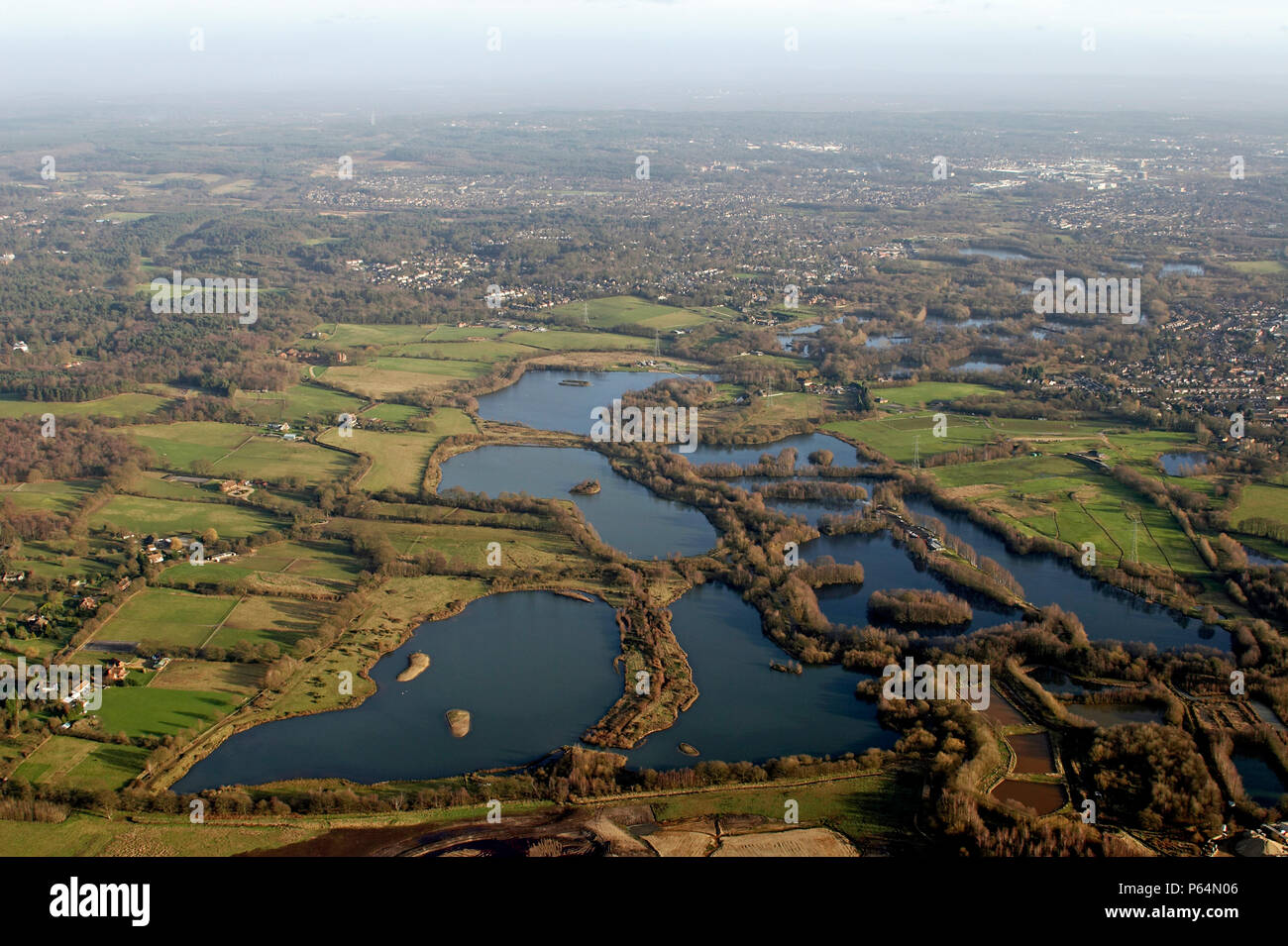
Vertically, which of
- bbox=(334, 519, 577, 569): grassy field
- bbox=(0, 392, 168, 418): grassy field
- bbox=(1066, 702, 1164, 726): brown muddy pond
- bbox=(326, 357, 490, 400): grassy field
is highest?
bbox=(326, 357, 490, 400): grassy field

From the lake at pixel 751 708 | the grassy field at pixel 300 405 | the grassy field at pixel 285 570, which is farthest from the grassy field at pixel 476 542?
the grassy field at pixel 300 405

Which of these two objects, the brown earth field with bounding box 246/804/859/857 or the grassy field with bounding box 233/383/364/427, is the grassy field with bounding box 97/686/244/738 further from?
the grassy field with bounding box 233/383/364/427

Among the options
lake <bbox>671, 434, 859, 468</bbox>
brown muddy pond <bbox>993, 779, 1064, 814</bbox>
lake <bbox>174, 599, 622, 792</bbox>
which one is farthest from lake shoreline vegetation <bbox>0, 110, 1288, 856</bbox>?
lake <bbox>174, 599, 622, 792</bbox>

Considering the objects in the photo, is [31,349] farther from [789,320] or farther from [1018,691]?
[1018,691]

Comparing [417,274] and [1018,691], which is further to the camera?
[417,274]

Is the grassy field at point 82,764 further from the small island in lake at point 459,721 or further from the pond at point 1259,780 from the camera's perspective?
the pond at point 1259,780

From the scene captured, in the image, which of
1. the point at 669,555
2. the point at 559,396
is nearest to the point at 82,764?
the point at 669,555
